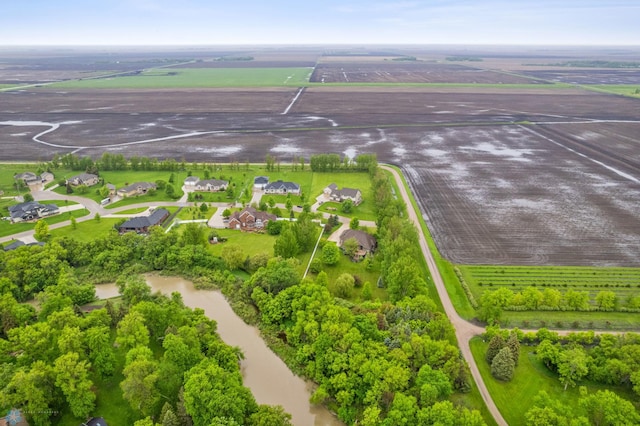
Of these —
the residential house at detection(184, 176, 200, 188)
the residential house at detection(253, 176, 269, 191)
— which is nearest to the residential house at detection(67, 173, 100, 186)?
the residential house at detection(184, 176, 200, 188)

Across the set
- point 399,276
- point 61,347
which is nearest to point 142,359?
point 61,347

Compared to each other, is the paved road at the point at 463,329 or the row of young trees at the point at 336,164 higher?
the row of young trees at the point at 336,164

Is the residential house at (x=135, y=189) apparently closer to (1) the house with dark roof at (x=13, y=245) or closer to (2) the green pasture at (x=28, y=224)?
(2) the green pasture at (x=28, y=224)

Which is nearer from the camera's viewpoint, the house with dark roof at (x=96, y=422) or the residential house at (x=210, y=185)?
the house with dark roof at (x=96, y=422)

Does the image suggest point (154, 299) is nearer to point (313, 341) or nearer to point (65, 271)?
point (65, 271)

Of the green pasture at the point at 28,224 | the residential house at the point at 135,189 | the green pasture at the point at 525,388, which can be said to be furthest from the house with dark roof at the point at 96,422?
the residential house at the point at 135,189

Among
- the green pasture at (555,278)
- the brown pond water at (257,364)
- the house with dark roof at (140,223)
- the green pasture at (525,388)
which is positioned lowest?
the brown pond water at (257,364)

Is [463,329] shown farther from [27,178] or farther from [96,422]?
[27,178]
